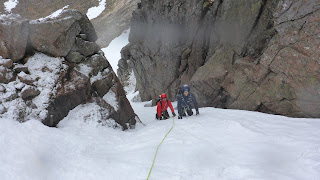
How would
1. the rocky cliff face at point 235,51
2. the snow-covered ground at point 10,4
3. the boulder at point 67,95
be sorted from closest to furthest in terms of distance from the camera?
the boulder at point 67,95 → the rocky cliff face at point 235,51 → the snow-covered ground at point 10,4

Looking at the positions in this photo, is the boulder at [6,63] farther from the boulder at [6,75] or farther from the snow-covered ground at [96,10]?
the snow-covered ground at [96,10]

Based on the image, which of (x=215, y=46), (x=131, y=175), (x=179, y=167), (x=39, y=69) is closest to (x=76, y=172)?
(x=131, y=175)

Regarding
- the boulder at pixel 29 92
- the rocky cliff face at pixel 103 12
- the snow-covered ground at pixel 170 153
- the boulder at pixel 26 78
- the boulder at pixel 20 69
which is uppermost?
the rocky cliff face at pixel 103 12

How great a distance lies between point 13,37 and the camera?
29.9 ft

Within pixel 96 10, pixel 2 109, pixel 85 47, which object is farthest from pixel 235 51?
pixel 96 10

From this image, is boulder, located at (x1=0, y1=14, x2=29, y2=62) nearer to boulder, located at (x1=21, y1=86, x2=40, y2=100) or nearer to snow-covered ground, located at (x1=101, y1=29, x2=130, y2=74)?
boulder, located at (x1=21, y1=86, x2=40, y2=100)

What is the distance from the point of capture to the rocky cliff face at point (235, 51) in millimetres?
10164

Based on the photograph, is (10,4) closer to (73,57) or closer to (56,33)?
(56,33)

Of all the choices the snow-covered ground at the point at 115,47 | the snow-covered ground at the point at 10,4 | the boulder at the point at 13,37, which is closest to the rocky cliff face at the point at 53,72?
the boulder at the point at 13,37

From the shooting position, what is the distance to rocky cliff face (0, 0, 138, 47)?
210ft

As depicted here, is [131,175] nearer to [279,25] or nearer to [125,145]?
[125,145]

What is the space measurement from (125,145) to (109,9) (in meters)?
76.4

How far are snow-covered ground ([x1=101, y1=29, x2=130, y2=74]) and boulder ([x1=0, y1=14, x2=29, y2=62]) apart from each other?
49.4 meters

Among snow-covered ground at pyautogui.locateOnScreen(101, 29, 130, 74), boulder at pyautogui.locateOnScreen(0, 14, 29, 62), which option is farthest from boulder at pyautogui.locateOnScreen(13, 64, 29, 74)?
snow-covered ground at pyautogui.locateOnScreen(101, 29, 130, 74)
